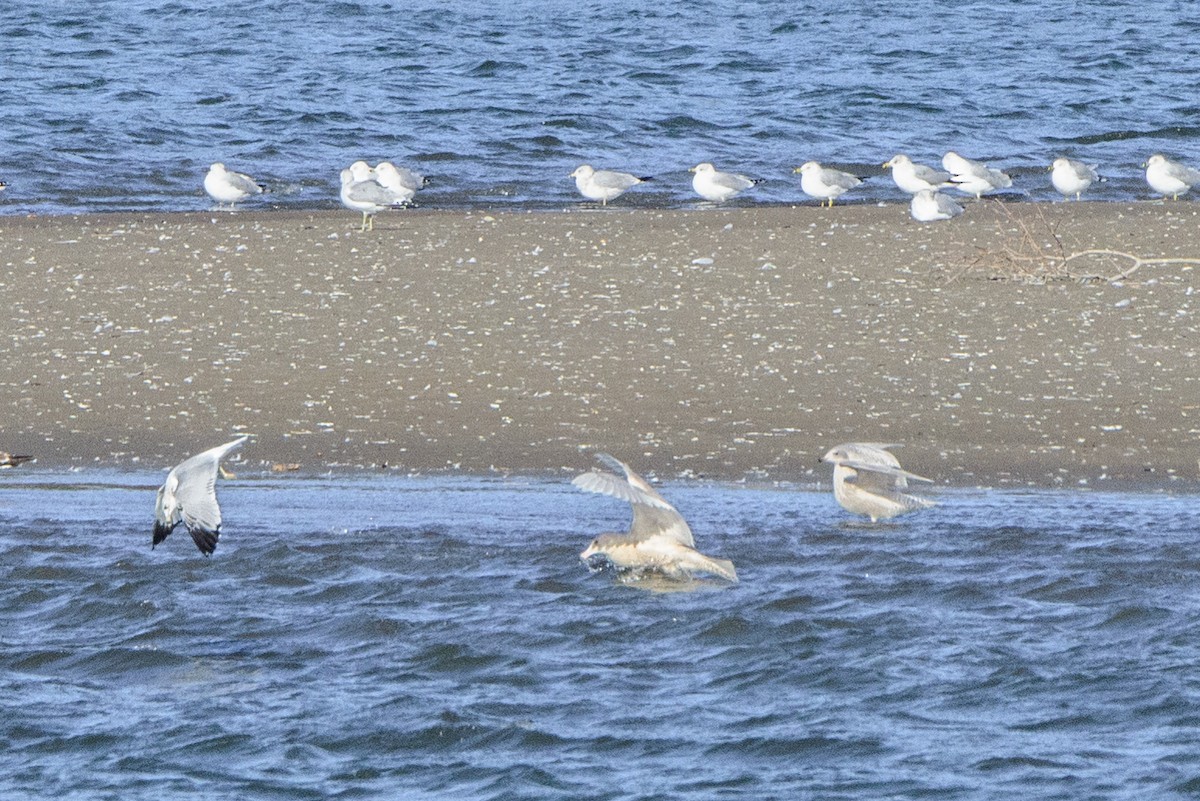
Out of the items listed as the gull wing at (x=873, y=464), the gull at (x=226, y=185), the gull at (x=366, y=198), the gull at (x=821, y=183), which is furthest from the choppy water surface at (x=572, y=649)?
the gull at (x=821, y=183)

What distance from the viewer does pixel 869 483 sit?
7168mm

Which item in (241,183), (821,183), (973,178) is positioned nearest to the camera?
(241,183)

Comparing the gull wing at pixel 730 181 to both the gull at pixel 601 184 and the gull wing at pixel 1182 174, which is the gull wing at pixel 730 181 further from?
the gull wing at pixel 1182 174

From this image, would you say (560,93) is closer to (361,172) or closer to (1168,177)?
(361,172)

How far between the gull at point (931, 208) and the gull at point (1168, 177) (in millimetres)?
2596

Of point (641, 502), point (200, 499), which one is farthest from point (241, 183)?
point (641, 502)

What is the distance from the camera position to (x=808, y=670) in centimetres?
588

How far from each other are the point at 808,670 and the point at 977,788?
1.01 metres

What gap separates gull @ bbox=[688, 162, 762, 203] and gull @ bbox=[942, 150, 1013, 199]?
1.73 meters

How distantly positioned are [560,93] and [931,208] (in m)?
9.45

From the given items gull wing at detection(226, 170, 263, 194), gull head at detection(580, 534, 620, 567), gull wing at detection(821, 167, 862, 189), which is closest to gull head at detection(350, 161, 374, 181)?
gull wing at detection(226, 170, 263, 194)

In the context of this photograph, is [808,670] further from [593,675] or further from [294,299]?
[294,299]

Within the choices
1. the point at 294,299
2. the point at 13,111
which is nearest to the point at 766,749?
the point at 294,299

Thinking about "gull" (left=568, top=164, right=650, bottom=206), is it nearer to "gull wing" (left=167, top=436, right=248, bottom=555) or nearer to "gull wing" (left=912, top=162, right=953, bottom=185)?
"gull wing" (left=912, top=162, right=953, bottom=185)
